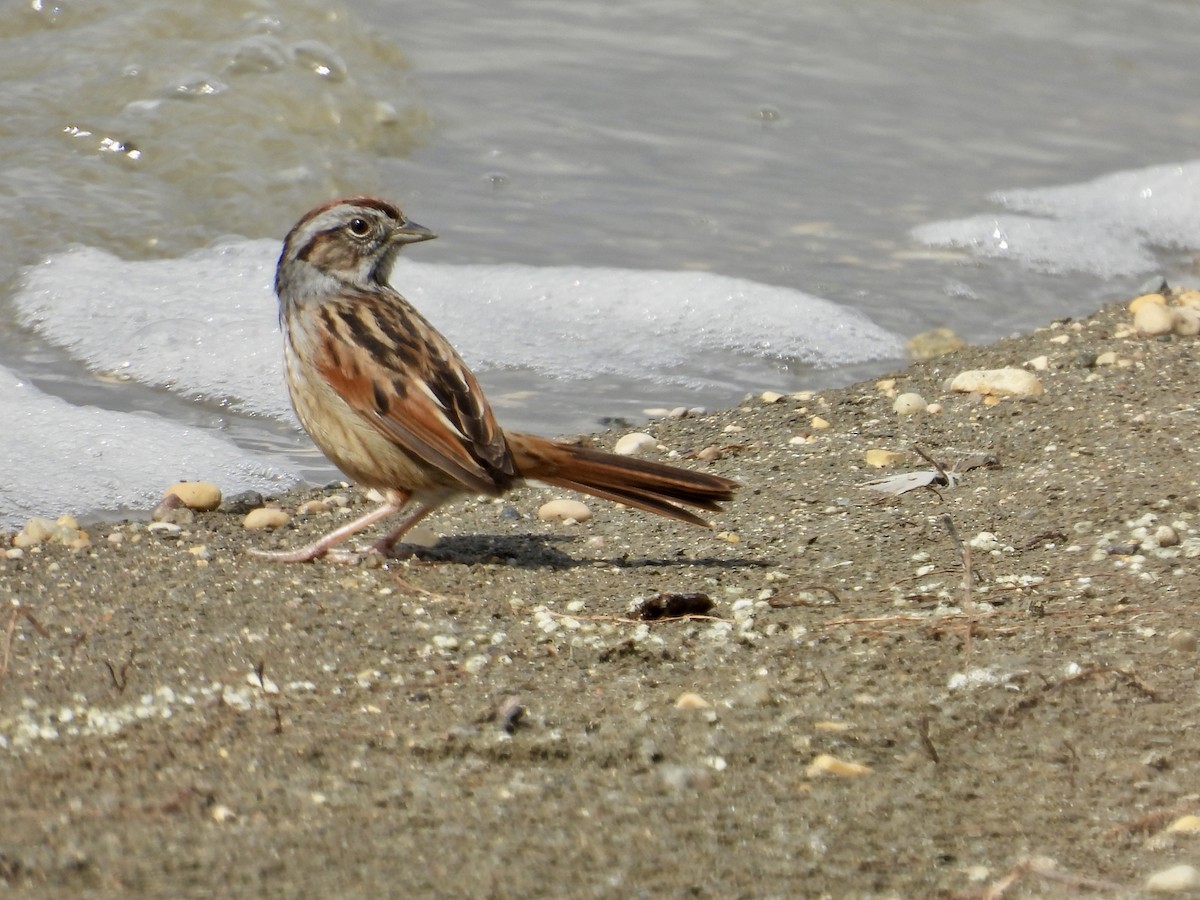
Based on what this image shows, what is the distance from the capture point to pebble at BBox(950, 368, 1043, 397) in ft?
19.8

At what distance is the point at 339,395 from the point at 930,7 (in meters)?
9.50

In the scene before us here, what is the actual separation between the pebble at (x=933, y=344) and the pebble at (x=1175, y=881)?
464 cm

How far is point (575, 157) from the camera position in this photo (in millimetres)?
9547

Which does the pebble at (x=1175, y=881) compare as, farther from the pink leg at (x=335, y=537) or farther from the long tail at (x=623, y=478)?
the pink leg at (x=335, y=537)

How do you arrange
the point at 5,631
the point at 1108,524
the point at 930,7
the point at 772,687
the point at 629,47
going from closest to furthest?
the point at 772,687 → the point at 5,631 → the point at 1108,524 → the point at 629,47 → the point at 930,7

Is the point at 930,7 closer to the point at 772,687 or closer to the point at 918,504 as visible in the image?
the point at 918,504

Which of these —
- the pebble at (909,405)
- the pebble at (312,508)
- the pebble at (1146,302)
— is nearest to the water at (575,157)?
the pebble at (312,508)

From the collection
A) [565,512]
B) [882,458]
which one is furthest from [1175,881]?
[882,458]

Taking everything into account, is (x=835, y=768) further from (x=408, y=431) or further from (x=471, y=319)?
(x=471, y=319)

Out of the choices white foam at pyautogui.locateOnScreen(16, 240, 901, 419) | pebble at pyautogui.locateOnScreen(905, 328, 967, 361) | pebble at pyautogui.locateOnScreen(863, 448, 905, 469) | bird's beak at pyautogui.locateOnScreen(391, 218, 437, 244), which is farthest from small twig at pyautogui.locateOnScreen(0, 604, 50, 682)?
pebble at pyautogui.locateOnScreen(905, 328, 967, 361)

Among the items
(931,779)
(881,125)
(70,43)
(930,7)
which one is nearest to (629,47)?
(881,125)

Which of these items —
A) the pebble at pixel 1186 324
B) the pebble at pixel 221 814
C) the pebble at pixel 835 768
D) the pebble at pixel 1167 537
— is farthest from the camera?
the pebble at pixel 1186 324

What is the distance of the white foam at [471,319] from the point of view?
6863 millimetres

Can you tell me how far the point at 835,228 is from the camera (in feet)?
28.9
